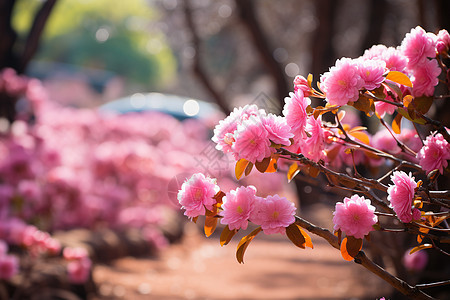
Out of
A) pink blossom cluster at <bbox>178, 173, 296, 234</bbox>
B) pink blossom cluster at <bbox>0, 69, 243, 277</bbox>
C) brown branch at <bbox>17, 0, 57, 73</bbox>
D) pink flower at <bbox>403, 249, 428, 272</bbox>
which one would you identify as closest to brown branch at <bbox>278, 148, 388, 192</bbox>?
pink blossom cluster at <bbox>178, 173, 296, 234</bbox>

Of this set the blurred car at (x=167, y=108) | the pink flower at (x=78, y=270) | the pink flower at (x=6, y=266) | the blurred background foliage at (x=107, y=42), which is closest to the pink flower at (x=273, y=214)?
the pink flower at (x=6, y=266)

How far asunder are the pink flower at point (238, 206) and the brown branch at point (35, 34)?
511cm

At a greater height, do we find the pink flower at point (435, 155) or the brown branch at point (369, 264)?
the pink flower at point (435, 155)

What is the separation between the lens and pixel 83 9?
41.2 meters

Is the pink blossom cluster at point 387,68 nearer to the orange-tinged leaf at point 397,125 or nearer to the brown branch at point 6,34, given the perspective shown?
the orange-tinged leaf at point 397,125

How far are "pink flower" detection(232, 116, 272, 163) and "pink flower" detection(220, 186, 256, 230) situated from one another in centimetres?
10

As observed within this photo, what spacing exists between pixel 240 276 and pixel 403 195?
4449 millimetres

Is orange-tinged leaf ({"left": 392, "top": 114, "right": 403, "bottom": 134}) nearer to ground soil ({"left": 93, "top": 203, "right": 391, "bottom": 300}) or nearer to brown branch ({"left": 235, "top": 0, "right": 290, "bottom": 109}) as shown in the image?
ground soil ({"left": 93, "top": 203, "right": 391, "bottom": 300})

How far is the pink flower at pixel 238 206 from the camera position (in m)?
1.54

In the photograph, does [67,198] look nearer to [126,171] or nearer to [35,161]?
[35,161]

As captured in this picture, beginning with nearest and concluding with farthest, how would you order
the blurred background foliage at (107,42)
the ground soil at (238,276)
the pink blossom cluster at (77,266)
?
the pink blossom cluster at (77,266) < the ground soil at (238,276) < the blurred background foliage at (107,42)

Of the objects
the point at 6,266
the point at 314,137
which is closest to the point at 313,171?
the point at 314,137

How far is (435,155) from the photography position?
1718mm

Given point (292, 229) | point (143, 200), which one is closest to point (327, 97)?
point (292, 229)
